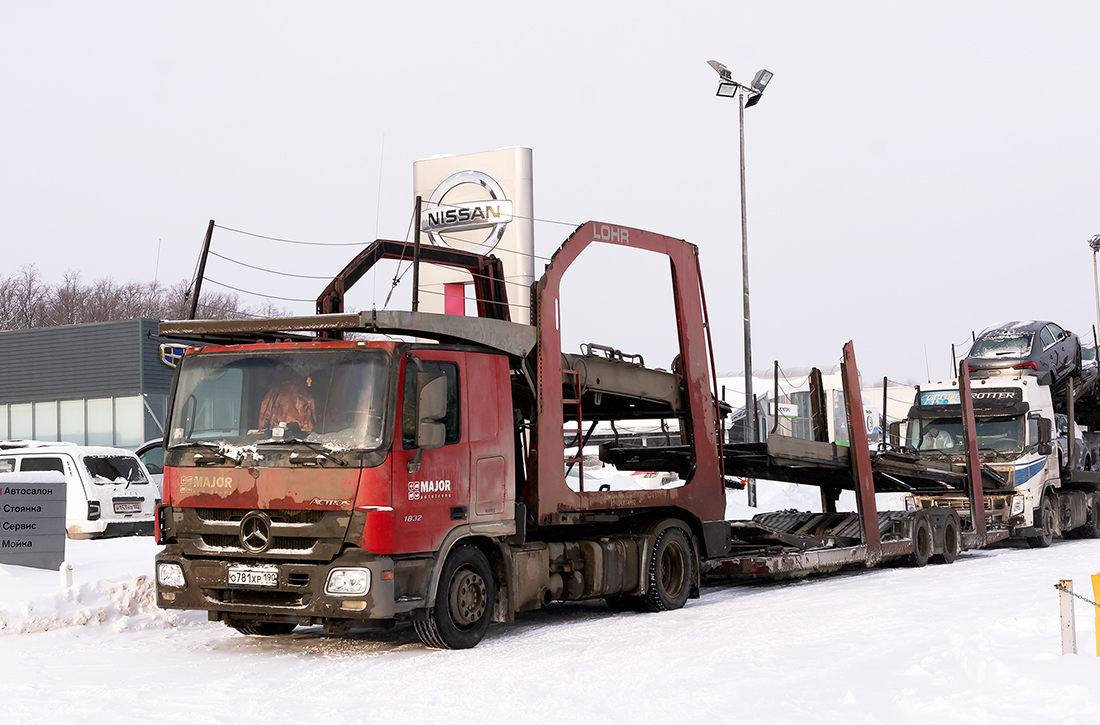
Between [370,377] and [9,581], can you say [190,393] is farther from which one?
[9,581]

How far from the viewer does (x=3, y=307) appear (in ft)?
224

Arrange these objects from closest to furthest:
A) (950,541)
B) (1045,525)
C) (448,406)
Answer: (448,406) → (950,541) → (1045,525)

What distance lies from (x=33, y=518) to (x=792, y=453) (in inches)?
339

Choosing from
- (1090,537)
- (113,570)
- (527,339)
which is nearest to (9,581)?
(113,570)

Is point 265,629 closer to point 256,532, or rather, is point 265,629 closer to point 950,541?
point 256,532

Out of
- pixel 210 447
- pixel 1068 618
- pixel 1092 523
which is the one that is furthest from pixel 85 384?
pixel 1068 618

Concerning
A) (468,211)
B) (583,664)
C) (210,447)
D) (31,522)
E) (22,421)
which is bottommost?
(583,664)

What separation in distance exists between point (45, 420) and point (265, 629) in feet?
113

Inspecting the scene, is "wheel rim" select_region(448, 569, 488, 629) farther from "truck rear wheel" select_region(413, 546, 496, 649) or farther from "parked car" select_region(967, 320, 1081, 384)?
"parked car" select_region(967, 320, 1081, 384)

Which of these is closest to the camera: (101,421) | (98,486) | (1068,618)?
(1068,618)

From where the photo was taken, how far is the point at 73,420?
133ft

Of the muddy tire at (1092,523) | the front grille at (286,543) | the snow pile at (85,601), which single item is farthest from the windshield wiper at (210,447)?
the muddy tire at (1092,523)

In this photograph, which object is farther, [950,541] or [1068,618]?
[950,541]

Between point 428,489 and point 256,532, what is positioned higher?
A: point 428,489
